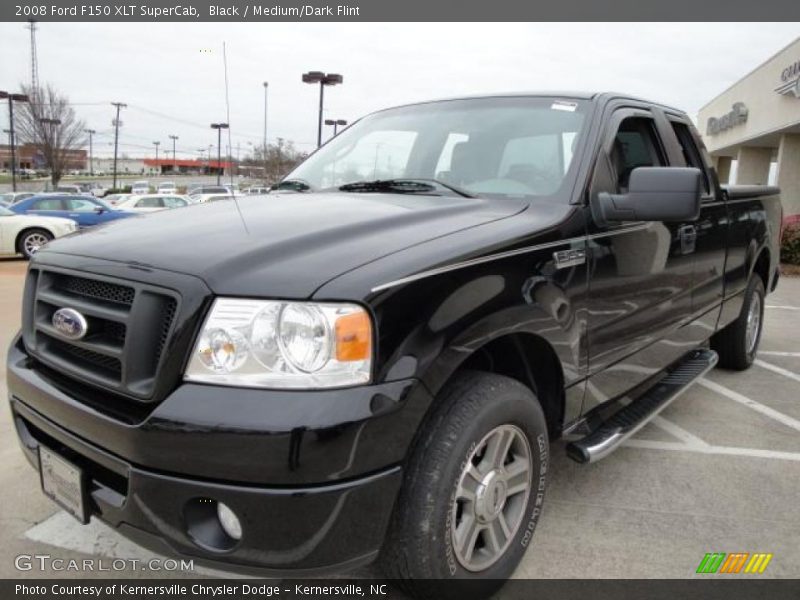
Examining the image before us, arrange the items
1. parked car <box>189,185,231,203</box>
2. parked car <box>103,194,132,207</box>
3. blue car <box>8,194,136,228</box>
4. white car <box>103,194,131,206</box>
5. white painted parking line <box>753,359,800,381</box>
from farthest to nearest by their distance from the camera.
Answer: parked car <box>189,185,231,203</box>, white car <box>103,194,131,206</box>, parked car <box>103,194,132,207</box>, blue car <box>8,194,136,228</box>, white painted parking line <box>753,359,800,381</box>

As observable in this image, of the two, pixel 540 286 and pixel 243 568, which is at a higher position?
pixel 540 286

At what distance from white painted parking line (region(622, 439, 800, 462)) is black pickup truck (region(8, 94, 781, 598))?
32.1 inches

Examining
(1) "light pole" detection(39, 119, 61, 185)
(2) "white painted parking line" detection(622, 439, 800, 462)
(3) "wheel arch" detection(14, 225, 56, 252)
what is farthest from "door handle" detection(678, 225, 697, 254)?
(1) "light pole" detection(39, 119, 61, 185)

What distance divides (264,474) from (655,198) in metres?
1.89

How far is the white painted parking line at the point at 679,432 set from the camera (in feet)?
12.7

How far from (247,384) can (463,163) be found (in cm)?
175

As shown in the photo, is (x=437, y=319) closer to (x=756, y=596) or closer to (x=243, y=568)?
(x=243, y=568)

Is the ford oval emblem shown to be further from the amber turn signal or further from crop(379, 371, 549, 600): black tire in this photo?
crop(379, 371, 549, 600): black tire

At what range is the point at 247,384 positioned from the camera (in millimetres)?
1735

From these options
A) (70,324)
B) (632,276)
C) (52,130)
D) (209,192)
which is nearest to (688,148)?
(632,276)

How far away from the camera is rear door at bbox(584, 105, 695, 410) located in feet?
8.96

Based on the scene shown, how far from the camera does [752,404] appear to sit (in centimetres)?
459

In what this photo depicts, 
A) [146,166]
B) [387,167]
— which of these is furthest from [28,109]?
[146,166]

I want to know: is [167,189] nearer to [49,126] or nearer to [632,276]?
[49,126]
